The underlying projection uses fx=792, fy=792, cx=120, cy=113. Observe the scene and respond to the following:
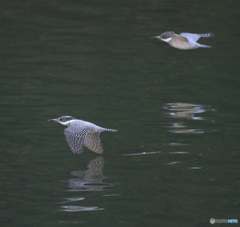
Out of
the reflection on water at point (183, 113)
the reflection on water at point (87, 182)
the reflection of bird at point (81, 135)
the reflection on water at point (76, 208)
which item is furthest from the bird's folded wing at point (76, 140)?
the reflection on water at point (183, 113)

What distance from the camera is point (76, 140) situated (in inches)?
346

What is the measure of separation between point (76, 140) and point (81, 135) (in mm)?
Result: 125

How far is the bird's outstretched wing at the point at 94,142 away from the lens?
9445mm

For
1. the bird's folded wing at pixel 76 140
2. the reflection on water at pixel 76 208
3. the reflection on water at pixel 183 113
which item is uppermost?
the bird's folded wing at pixel 76 140

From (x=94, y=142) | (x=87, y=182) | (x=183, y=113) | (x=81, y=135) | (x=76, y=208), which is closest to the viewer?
(x=76, y=208)

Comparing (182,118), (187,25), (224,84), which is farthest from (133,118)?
(187,25)

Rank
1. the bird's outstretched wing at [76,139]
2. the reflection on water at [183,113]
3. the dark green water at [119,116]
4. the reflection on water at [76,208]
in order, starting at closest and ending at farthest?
the reflection on water at [76,208] < the dark green water at [119,116] < the bird's outstretched wing at [76,139] < the reflection on water at [183,113]

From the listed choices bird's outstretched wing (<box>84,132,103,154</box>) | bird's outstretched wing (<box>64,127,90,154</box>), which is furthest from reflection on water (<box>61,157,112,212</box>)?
bird's outstretched wing (<box>64,127,90,154</box>)

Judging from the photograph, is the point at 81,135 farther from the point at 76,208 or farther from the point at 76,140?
the point at 76,208

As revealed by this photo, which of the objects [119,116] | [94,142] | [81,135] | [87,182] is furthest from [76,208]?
[119,116]

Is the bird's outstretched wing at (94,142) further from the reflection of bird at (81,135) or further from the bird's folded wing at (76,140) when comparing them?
the bird's folded wing at (76,140)

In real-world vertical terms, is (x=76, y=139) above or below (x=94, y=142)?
above

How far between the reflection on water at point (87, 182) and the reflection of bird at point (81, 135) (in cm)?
23

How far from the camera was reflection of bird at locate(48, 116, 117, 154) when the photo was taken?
8.73 m
